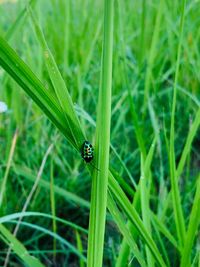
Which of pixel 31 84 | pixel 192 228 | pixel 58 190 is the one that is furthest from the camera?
pixel 58 190

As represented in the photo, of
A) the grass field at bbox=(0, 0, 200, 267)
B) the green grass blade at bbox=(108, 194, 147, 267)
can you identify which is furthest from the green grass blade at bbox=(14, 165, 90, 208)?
the green grass blade at bbox=(108, 194, 147, 267)

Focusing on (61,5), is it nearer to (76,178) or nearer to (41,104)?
(76,178)

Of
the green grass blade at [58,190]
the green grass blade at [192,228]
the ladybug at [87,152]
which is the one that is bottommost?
the green grass blade at [192,228]

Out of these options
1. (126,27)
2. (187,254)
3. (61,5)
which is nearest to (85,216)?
(187,254)

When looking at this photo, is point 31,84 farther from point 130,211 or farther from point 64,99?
point 130,211

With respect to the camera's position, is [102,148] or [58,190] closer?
[102,148]

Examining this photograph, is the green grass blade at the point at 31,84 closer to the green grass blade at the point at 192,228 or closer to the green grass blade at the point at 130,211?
the green grass blade at the point at 130,211

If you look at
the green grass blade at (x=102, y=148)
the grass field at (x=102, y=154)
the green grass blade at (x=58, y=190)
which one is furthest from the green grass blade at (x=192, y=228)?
the green grass blade at (x=58, y=190)

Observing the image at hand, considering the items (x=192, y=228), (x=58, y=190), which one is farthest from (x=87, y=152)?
(x=58, y=190)

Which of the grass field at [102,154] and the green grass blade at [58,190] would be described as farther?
the green grass blade at [58,190]
